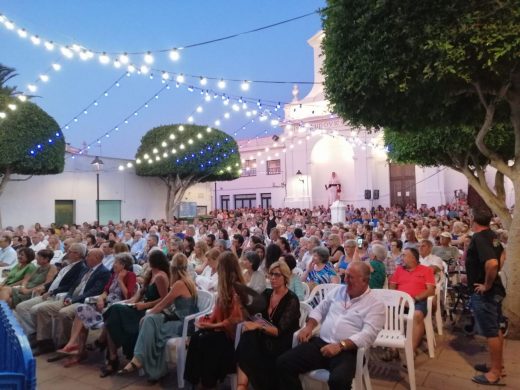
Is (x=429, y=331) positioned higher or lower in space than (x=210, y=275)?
lower

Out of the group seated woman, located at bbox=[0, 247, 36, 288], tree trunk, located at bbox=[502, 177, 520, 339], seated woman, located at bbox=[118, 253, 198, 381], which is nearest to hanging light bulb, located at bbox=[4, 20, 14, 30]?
seated woman, located at bbox=[0, 247, 36, 288]

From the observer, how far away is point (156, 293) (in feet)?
14.6

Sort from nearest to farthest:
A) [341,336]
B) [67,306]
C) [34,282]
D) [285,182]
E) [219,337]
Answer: [341,336] → [219,337] → [67,306] → [34,282] → [285,182]

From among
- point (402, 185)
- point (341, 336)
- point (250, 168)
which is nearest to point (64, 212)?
point (250, 168)

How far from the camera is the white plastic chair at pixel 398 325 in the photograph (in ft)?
11.8

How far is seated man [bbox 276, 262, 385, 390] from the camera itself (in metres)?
3.00

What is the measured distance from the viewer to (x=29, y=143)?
1462 cm

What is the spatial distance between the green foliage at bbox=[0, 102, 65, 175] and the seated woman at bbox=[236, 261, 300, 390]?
45.0ft

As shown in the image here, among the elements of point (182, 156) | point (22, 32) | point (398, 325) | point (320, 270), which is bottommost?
point (398, 325)

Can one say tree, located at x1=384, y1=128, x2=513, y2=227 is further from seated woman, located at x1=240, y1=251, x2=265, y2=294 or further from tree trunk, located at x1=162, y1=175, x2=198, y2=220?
tree trunk, located at x1=162, y1=175, x2=198, y2=220

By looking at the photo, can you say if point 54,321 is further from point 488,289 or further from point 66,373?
point 488,289

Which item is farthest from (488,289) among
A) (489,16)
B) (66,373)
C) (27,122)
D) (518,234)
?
(27,122)

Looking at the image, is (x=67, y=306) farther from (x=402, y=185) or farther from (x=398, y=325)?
(x=402, y=185)

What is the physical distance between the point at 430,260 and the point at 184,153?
665 inches
